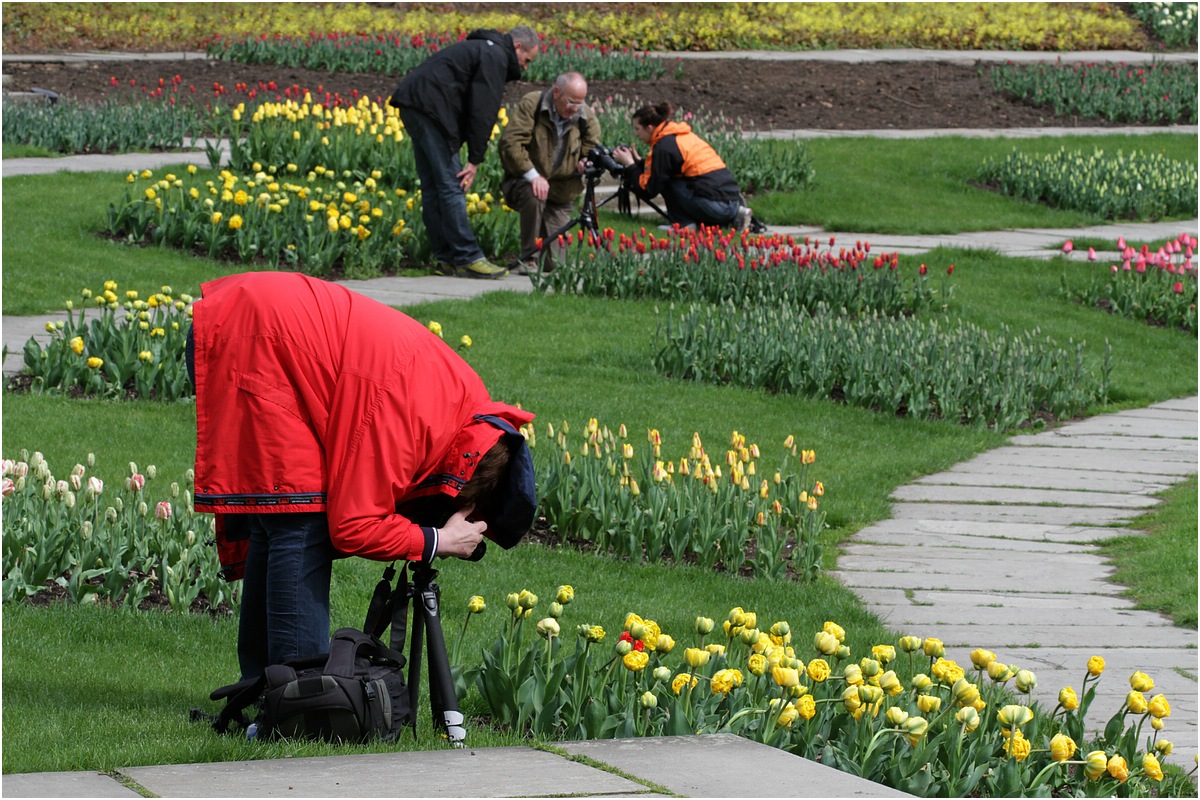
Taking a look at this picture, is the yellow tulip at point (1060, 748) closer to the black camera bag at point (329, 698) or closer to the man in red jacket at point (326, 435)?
the man in red jacket at point (326, 435)

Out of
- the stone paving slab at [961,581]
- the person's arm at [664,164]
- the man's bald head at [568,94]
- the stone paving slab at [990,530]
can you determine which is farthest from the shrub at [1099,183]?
the stone paving slab at [961,581]

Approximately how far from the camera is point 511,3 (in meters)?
26.5

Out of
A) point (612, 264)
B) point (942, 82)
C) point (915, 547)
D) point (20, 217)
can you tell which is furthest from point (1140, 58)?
point (915, 547)

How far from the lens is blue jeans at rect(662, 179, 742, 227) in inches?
475

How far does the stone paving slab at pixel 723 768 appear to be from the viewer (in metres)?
3.03

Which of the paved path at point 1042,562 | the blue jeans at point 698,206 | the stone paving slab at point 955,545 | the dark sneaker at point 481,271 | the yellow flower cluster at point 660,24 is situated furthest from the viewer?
the yellow flower cluster at point 660,24

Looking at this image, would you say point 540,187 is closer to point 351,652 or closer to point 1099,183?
point 1099,183

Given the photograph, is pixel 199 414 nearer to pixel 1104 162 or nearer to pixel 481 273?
pixel 481 273

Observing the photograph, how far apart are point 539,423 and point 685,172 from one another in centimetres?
518

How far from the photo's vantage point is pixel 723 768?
3178 millimetres

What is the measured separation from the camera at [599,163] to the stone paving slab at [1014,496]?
15.6 feet

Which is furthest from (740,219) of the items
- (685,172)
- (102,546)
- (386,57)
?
(386,57)

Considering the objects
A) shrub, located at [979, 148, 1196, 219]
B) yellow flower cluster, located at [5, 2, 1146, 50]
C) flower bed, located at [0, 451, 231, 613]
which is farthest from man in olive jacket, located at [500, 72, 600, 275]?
yellow flower cluster, located at [5, 2, 1146, 50]

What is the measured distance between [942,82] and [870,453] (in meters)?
14.9
